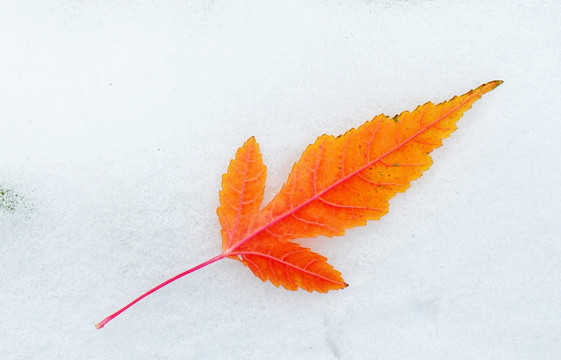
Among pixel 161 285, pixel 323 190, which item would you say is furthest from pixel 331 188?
pixel 161 285

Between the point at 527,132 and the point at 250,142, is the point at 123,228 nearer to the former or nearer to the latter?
the point at 250,142

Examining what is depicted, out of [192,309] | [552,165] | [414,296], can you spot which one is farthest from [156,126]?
[552,165]

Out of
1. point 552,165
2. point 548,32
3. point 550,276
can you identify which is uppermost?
point 548,32

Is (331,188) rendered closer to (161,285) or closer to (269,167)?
(269,167)
